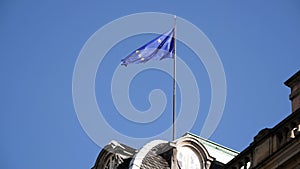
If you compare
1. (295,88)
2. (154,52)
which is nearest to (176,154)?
(154,52)

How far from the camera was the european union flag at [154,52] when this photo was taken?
42750 millimetres

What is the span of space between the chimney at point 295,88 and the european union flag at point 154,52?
11421 mm

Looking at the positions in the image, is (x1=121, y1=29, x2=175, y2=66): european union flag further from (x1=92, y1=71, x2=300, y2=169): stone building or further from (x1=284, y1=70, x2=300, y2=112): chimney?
(x1=284, y1=70, x2=300, y2=112): chimney

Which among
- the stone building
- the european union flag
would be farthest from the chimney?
the european union flag

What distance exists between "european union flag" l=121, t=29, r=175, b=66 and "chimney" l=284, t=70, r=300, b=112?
1142cm

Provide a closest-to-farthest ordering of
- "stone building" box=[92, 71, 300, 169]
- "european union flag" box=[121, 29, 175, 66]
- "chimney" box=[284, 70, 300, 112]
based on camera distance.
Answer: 1. "chimney" box=[284, 70, 300, 112]
2. "stone building" box=[92, 71, 300, 169]
3. "european union flag" box=[121, 29, 175, 66]

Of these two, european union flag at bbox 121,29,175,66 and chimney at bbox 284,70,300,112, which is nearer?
chimney at bbox 284,70,300,112

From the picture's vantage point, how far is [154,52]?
42.9m

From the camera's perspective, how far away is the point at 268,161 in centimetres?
2858

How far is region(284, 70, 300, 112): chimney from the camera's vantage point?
31188 mm

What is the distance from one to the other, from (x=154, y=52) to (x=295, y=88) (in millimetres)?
12080

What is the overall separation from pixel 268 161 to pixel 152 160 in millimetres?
10155

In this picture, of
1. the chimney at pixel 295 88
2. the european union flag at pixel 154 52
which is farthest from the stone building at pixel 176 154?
the european union flag at pixel 154 52

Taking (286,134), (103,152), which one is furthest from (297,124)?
(103,152)
